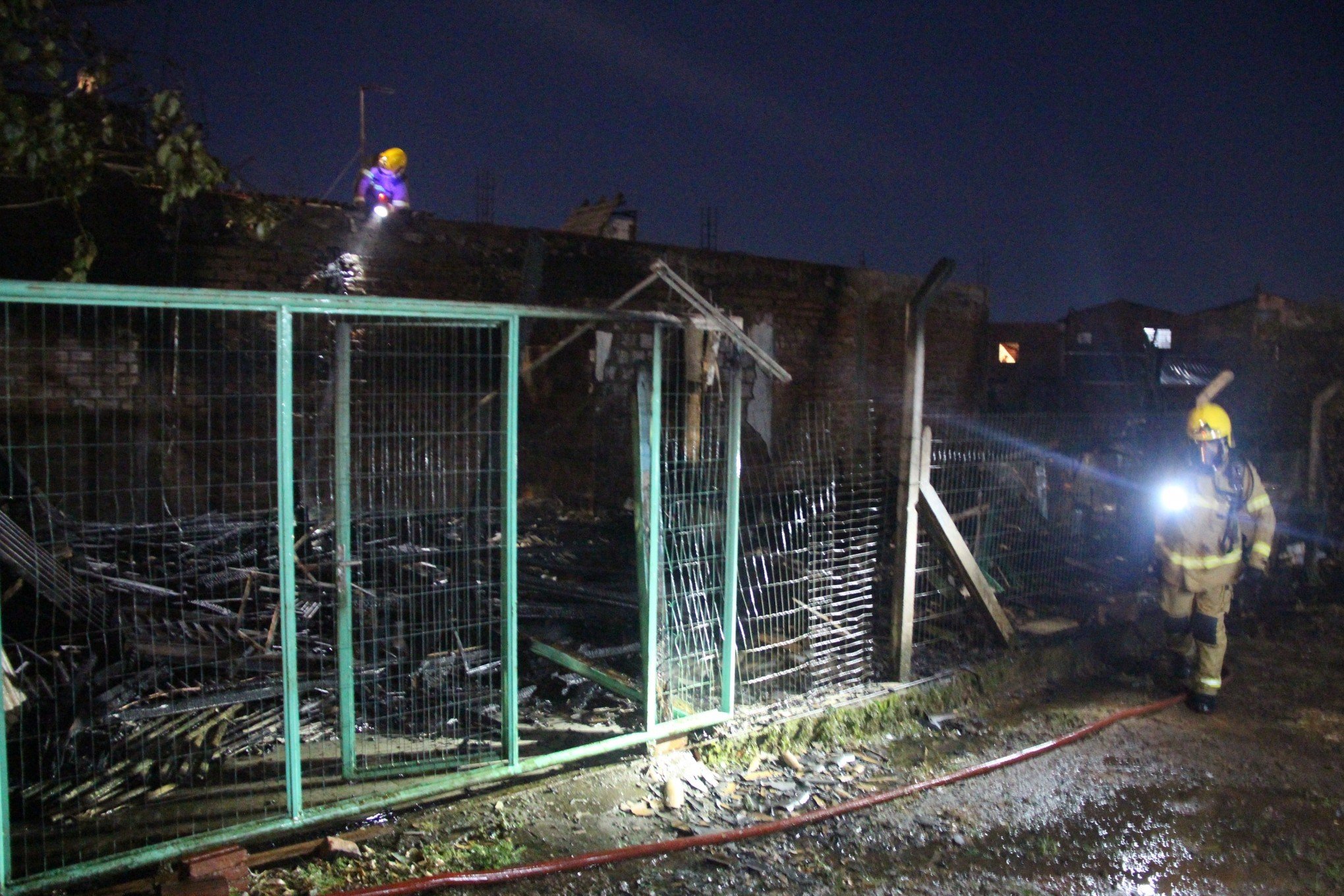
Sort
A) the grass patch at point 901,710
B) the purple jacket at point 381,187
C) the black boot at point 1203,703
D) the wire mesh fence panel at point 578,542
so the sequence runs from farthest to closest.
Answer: the purple jacket at point 381,187 → the black boot at point 1203,703 → the wire mesh fence panel at point 578,542 → the grass patch at point 901,710

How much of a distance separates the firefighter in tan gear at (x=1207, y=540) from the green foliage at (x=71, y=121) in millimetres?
6540

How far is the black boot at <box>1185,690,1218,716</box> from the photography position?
605 cm

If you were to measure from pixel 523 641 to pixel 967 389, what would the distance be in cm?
1053

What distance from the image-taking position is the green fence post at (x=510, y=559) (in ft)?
13.3

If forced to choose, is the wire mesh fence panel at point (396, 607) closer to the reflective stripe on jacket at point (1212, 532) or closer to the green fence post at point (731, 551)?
the green fence post at point (731, 551)

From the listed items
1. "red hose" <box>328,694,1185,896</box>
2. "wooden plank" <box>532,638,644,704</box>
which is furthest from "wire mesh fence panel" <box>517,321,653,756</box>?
"red hose" <box>328,694,1185,896</box>

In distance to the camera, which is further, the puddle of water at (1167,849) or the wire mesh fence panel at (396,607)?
the wire mesh fence panel at (396,607)

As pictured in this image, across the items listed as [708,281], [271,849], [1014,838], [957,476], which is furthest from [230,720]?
[708,281]

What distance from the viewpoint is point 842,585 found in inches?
224

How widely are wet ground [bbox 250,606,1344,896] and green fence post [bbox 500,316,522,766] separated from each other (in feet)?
1.37

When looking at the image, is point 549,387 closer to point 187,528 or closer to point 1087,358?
point 187,528

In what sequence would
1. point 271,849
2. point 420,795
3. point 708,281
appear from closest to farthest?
point 271,849 < point 420,795 < point 708,281

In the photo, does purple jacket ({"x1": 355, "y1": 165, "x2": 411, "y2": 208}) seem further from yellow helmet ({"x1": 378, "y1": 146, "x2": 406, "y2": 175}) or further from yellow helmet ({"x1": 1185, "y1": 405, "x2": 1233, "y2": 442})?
yellow helmet ({"x1": 1185, "y1": 405, "x2": 1233, "y2": 442})

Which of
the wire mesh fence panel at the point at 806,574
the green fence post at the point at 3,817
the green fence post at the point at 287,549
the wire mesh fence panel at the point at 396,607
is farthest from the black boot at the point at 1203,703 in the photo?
the green fence post at the point at 3,817
